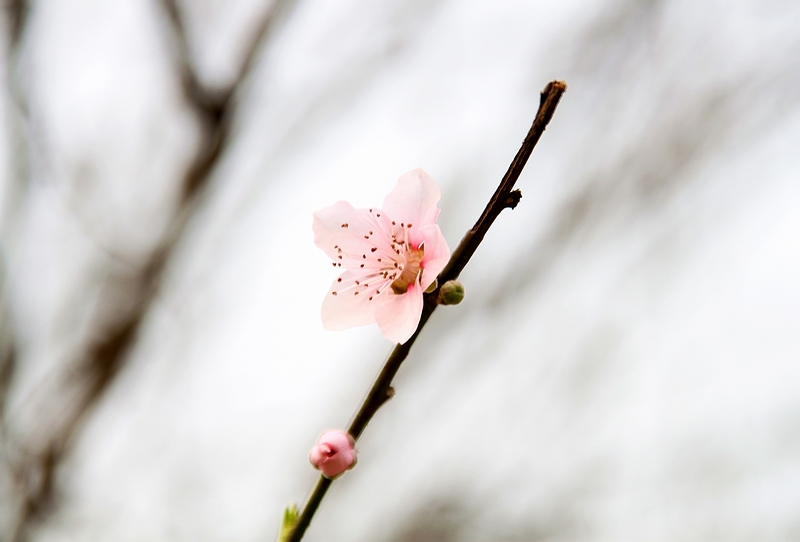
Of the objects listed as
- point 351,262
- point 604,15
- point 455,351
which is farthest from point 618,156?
point 351,262

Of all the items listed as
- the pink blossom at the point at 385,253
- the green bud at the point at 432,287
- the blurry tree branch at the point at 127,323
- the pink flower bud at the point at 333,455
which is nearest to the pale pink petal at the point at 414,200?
the pink blossom at the point at 385,253

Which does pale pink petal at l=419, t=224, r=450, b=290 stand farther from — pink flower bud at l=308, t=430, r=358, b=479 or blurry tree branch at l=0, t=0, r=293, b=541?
blurry tree branch at l=0, t=0, r=293, b=541

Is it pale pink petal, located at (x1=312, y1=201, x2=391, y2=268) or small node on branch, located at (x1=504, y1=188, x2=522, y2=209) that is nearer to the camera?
small node on branch, located at (x1=504, y1=188, x2=522, y2=209)

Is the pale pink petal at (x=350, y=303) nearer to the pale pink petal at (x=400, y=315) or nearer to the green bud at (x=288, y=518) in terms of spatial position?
the pale pink petal at (x=400, y=315)

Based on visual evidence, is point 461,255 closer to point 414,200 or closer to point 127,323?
point 414,200

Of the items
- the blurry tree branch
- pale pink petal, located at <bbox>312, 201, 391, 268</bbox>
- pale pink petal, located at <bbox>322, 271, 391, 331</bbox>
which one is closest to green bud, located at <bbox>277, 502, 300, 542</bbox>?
pale pink petal, located at <bbox>322, 271, 391, 331</bbox>

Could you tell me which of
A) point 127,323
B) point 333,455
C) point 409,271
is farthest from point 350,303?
point 127,323

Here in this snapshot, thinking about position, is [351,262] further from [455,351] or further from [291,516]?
[455,351]
